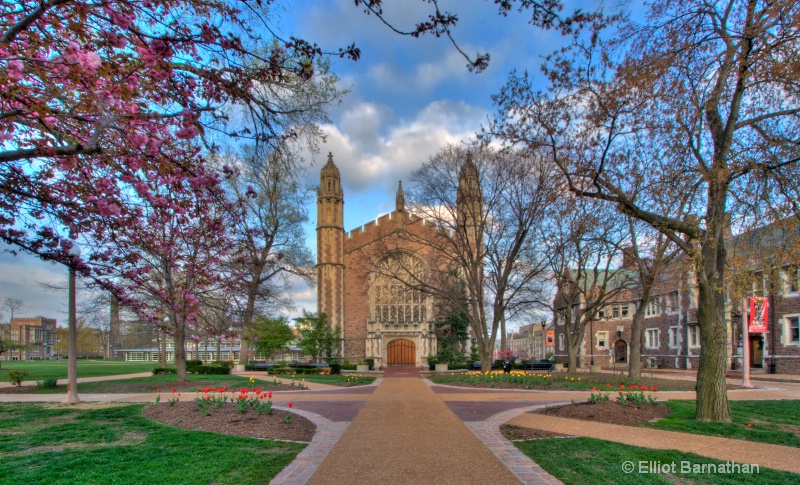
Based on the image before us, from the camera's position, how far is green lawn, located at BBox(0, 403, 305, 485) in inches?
213

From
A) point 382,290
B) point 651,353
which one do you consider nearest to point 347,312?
point 382,290

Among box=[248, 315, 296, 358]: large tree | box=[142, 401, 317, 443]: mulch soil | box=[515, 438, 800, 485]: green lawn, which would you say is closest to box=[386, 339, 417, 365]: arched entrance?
box=[248, 315, 296, 358]: large tree

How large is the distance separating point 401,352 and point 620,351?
23039mm

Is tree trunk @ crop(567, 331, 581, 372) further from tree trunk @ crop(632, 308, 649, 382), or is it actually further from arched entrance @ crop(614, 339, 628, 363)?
arched entrance @ crop(614, 339, 628, 363)

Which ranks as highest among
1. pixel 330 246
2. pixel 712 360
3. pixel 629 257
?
pixel 330 246

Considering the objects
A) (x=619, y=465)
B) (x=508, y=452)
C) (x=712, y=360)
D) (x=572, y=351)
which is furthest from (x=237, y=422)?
(x=572, y=351)

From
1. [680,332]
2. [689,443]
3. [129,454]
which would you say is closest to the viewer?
[129,454]

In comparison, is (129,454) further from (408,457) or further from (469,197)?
(469,197)

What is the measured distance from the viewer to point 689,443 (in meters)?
7.18

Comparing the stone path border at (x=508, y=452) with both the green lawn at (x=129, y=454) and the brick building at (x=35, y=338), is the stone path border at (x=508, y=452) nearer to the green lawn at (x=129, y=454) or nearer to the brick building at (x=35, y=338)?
the green lawn at (x=129, y=454)

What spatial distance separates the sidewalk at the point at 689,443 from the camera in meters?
6.26

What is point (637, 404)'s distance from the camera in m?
10.9

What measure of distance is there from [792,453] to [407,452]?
5.07 metres

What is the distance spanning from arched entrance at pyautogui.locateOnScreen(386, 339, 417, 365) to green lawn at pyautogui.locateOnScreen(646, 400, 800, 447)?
3211cm
